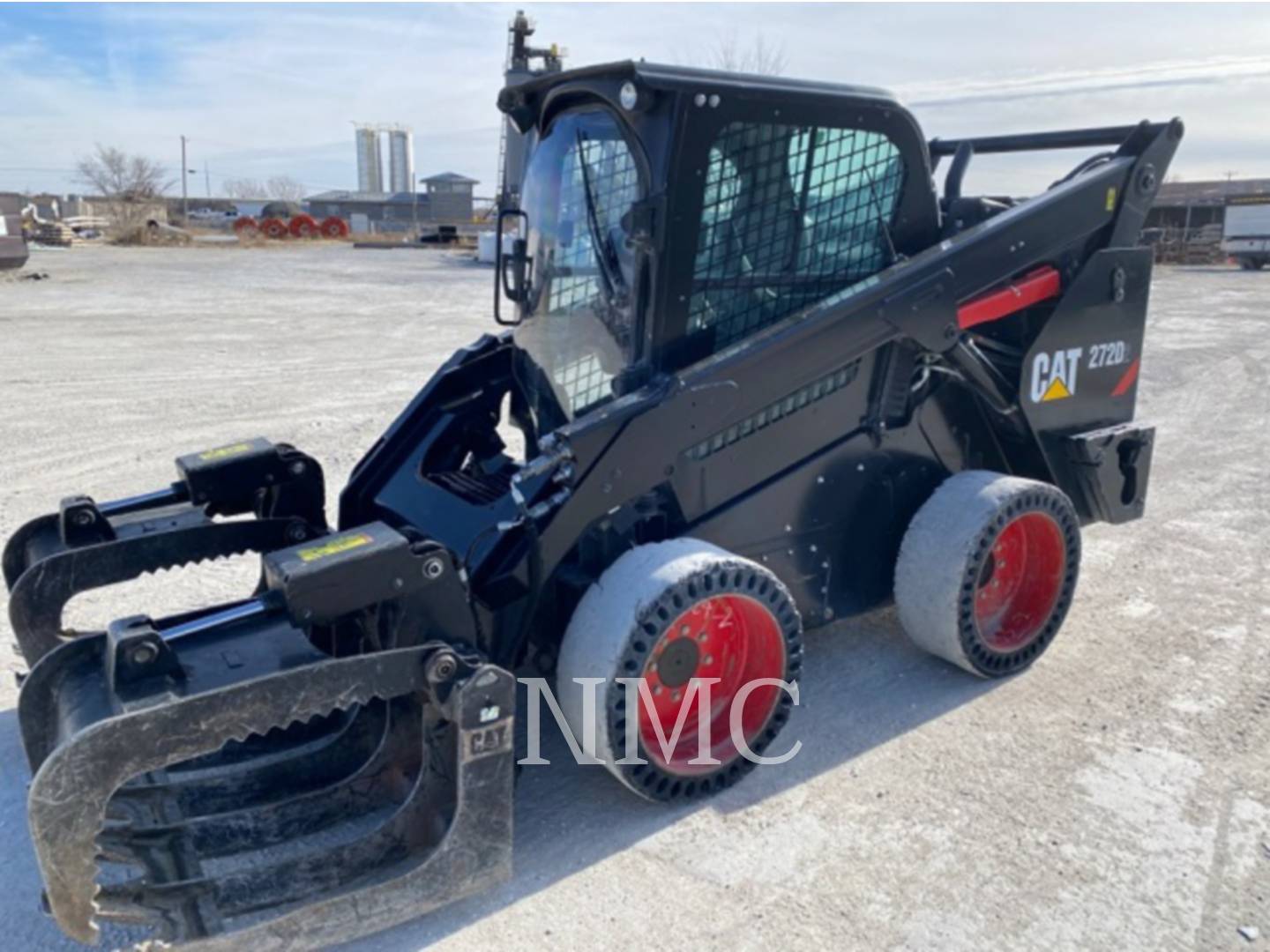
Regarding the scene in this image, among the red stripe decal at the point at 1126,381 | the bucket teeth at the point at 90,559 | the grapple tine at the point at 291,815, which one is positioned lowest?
the grapple tine at the point at 291,815

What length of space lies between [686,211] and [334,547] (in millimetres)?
1472

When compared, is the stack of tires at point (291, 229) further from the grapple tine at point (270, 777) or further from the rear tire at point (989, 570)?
the grapple tine at point (270, 777)

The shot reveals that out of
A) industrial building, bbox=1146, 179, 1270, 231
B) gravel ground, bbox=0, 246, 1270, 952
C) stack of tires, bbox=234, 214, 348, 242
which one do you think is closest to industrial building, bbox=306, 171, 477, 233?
stack of tires, bbox=234, 214, 348, 242

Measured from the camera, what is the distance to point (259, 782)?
313cm

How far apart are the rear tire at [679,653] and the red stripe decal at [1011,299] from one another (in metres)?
1.33

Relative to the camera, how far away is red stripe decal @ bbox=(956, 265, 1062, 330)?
3947mm

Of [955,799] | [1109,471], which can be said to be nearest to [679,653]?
[955,799]

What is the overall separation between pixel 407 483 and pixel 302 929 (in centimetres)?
188

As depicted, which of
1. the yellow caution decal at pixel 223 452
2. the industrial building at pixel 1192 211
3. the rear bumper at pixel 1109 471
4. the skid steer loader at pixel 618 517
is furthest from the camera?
the industrial building at pixel 1192 211

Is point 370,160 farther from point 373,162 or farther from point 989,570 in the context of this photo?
point 989,570

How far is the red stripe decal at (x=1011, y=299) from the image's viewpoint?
3947 mm

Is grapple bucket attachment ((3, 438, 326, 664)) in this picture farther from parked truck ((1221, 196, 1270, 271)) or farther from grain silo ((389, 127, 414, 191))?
grain silo ((389, 127, 414, 191))

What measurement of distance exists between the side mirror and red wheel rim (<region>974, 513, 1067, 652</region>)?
2.05 meters

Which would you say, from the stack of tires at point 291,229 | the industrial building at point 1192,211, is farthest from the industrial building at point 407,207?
the industrial building at point 1192,211
